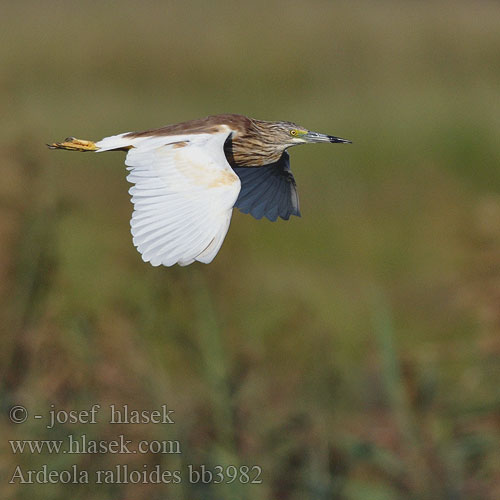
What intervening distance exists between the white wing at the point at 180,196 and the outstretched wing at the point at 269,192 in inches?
9.9

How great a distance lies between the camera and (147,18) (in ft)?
40.1

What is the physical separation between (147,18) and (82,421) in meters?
9.35

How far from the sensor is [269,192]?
232 cm

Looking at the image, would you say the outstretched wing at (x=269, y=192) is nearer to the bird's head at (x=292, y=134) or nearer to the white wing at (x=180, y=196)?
the bird's head at (x=292, y=134)

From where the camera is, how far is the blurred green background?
3.32 m

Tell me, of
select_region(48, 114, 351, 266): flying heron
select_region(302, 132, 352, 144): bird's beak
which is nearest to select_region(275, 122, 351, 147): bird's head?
select_region(302, 132, 352, 144): bird's beak

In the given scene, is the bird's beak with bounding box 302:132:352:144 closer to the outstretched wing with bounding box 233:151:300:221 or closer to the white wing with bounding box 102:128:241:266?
the outstretched wing with bounding box 233:151:300:221

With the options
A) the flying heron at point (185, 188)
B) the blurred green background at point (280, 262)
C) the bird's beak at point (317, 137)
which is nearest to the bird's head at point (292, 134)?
the bird's beak at point (317, 137)

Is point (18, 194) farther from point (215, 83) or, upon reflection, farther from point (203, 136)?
point (215, 83)

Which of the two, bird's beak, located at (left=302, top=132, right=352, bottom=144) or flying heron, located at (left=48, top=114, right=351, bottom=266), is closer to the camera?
flying heron, located at (left=48, top=114, right=351, bottom=266)

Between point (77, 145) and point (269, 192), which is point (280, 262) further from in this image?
point (77, 145)

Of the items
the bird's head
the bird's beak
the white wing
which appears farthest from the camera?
the bird's head

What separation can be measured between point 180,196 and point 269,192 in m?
0.48

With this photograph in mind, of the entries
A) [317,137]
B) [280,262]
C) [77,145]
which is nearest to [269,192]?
[317,137]
